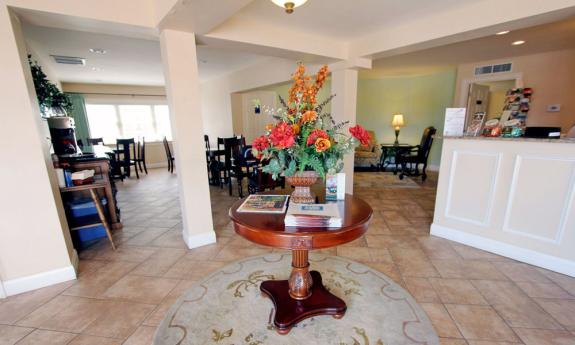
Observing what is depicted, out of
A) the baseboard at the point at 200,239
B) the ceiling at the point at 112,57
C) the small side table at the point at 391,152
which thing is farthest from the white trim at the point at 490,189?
the ceiling at the point at 112,57

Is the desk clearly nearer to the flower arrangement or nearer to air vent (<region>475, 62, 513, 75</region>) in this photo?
the flower arrangement

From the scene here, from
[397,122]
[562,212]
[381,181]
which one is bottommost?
[381,181]

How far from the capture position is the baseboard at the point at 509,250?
2.03 metres

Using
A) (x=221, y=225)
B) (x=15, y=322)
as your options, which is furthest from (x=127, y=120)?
(x=15, y=322)

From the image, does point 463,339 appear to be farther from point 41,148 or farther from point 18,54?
point 18,54

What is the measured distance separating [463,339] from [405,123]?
20.4 ft

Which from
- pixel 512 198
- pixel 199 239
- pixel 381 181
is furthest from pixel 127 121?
pixel 512 198

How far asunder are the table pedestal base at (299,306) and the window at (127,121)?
6.36 metres

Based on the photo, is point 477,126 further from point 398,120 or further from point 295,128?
point 398,120

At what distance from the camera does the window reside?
6.73 metres

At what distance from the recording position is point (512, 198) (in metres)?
2.23

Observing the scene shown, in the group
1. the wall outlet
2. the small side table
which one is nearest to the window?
the small side table

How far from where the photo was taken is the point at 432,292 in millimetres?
1824

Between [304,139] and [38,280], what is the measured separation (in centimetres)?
241
